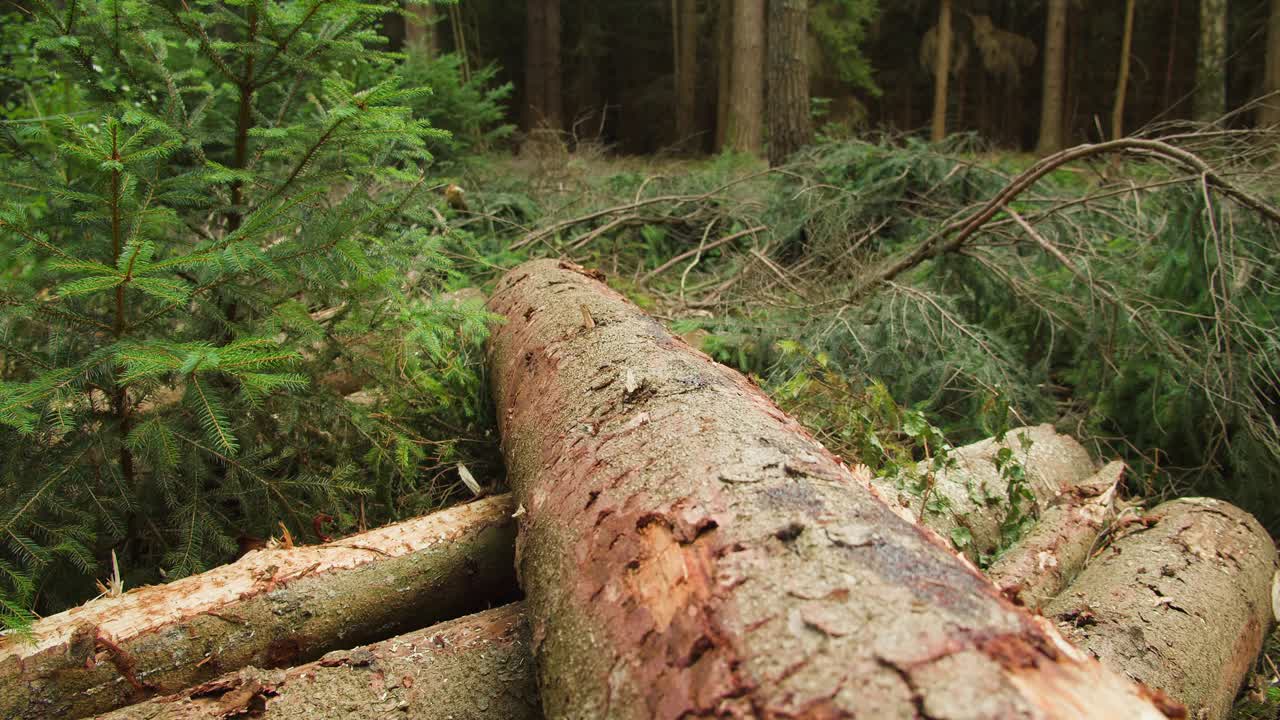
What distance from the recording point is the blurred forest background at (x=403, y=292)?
2.23m

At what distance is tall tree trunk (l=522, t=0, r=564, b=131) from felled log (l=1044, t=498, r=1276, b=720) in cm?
1360

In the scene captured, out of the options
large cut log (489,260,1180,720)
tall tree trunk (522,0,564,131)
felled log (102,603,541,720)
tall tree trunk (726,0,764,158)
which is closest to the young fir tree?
felled log (102,603,541,720)

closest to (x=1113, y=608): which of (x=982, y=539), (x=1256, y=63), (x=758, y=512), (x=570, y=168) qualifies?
(x=982, y=539)

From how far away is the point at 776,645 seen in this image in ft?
3.72

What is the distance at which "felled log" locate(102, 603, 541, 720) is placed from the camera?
68.9 inches

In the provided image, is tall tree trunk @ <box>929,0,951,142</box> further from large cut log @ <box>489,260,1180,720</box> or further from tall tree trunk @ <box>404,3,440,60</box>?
large cut log @ <box>489,260,1180,720</box>

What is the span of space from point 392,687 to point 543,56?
1488cm

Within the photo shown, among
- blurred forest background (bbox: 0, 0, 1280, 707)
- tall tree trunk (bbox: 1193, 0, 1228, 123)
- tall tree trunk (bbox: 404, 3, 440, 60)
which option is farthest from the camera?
tall tree trunk (bbox: 1193, 0, 1228, 123)

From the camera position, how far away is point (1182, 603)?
7.70 ft

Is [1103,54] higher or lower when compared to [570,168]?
higher

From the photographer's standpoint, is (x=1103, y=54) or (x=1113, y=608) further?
(x=1103, y=54)

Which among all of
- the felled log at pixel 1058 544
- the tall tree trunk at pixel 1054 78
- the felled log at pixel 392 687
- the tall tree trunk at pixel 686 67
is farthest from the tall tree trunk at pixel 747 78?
the felled log at pixel 392 687

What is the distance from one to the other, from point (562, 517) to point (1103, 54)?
22758 millimetres

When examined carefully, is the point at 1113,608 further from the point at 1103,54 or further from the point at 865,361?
the point at 1103,54
